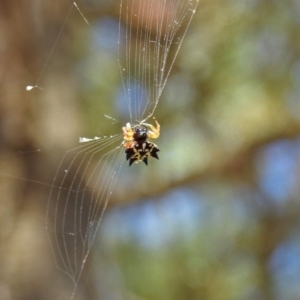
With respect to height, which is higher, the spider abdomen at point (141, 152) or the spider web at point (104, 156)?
the spider web at point (104, 156)

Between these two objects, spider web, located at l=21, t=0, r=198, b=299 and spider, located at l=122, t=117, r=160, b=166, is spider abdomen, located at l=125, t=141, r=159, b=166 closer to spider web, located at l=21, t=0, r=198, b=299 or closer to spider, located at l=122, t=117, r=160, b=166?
spider, located at l=122, t=117, r=160, b=166

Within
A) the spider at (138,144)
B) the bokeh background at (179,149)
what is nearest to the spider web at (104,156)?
the bokeh background at (179,149)

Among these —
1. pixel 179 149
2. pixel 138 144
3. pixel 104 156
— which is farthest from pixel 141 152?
pixel 179 149

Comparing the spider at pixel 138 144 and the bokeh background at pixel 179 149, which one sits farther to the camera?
the bokeh background at pixel 179 149

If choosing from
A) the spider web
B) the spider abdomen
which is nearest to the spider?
the spider abdomen

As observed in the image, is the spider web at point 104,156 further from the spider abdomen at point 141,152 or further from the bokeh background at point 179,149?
the spider abdomen at point 141,152
